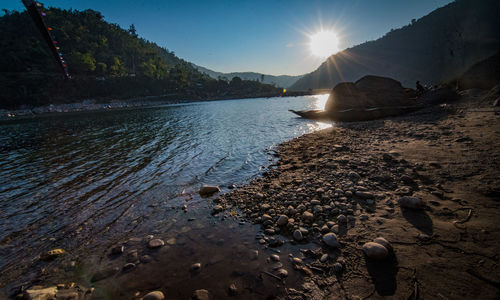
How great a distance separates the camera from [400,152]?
8219mm

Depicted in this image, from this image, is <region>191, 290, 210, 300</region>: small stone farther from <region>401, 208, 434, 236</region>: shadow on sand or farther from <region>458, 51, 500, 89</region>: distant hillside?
<region>458, 51, 500, 89</region>: distant hillside

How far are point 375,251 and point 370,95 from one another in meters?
26.2

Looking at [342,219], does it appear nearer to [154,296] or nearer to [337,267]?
[337,267]

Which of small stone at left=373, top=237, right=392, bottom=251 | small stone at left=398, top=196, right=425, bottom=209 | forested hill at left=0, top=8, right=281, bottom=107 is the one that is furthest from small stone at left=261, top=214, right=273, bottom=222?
forested hill at left=0, top=8, right=281, bottom=107

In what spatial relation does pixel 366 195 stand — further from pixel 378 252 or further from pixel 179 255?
pixel 179 255

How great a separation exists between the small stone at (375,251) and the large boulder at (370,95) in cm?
2478

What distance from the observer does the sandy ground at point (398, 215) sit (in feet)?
8.97

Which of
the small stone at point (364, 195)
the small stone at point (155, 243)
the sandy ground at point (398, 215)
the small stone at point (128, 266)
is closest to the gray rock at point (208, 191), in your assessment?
the sandy ground at point (398, 215)

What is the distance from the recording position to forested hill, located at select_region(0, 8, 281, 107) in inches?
3282

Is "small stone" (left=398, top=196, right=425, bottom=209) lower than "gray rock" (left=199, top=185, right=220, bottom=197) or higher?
higher

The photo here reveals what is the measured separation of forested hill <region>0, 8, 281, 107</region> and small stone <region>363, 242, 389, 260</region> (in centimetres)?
12334

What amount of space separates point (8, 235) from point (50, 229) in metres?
1.08

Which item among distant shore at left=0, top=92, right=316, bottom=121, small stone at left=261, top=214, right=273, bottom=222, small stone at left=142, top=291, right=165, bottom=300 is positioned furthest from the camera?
distant shore at left=0, top=92, right=316, bottom=121

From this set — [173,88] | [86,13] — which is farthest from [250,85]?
[86,13]
